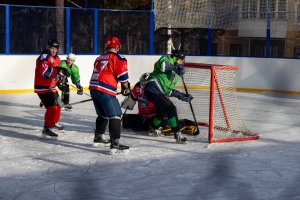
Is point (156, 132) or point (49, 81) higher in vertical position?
A: point (49, 81)

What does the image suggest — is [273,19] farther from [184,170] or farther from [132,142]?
[184,170]

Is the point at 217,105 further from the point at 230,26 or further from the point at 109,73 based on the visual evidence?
the point at 230,26

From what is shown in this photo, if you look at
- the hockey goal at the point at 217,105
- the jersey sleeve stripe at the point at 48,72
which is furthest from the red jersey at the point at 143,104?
the jersey sleeve stripe at the point at 48,72

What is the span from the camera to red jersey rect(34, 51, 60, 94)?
6.87 metres

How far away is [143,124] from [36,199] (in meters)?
3.21

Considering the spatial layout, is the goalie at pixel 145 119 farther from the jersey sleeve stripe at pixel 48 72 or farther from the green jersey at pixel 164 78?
the jersey sleeve stripe at pixel 48 72

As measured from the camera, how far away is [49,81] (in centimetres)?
696

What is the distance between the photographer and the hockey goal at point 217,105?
6969 mm

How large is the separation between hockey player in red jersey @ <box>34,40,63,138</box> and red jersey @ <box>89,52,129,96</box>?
42.4 inches

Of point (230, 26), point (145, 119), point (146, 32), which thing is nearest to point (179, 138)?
point (145, 119)

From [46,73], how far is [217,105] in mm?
2403

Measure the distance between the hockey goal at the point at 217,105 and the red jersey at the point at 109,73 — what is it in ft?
4.76

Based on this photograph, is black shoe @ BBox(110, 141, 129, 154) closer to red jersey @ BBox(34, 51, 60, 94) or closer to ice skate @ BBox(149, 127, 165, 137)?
ice skate @ BBox(149, 127, 165, 137)

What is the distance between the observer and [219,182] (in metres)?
4.95
